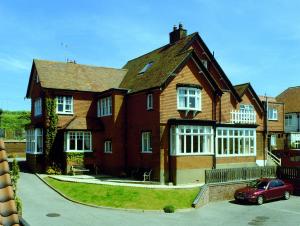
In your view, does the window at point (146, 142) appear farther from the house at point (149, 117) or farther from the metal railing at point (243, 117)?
the metal railing at point (243, 117)

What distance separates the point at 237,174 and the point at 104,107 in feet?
47.0

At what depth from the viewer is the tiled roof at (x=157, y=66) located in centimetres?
3222

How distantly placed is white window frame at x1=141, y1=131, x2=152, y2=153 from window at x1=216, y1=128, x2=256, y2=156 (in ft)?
19.5

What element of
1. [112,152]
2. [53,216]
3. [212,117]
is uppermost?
[212,117]

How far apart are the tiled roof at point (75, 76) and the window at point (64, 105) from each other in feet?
3.22

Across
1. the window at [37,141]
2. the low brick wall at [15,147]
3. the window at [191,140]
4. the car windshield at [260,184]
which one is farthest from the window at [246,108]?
the low brick wall at [15,147]

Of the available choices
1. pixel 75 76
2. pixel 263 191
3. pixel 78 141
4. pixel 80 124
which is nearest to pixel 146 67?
pixel 75 76

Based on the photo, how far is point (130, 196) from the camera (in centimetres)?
2567

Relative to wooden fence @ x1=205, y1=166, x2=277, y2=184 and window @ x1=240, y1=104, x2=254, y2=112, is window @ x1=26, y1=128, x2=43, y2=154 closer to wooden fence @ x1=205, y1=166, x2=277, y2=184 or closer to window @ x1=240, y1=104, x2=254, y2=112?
wooden fence @ x1=205, y1=166, x2=277, y2=184

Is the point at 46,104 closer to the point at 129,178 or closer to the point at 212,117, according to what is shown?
the point at 129,178

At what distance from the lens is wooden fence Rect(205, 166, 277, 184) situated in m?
28.8

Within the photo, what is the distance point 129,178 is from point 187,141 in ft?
20.9

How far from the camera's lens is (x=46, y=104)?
36438mm

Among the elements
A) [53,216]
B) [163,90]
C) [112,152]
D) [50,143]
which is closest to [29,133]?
[50,143]
